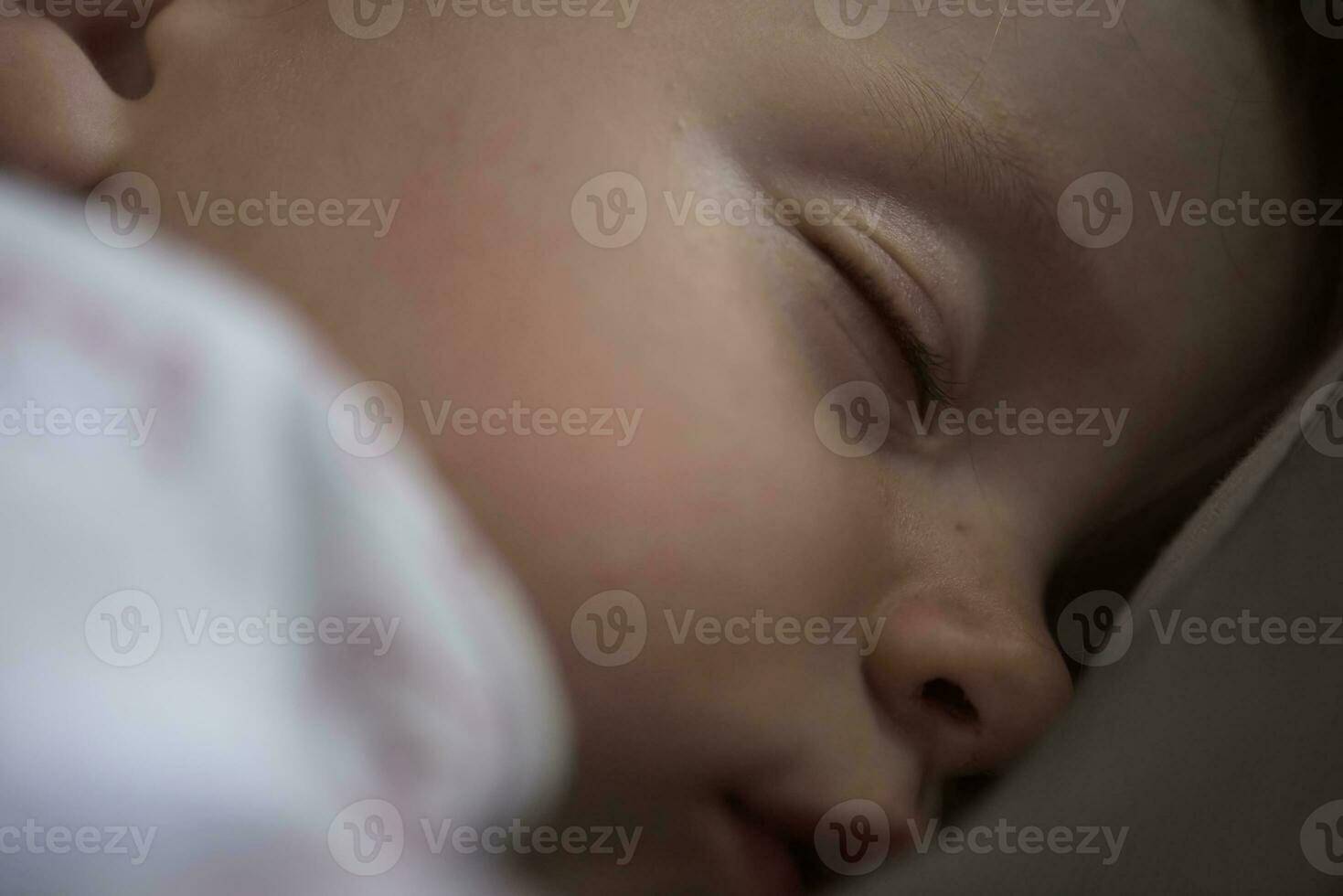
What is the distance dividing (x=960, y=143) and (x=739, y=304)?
16cm

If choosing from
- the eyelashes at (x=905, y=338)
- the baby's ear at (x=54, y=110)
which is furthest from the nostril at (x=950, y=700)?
the baby's ear at (x=54, y=110)

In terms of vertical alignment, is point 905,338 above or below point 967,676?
above

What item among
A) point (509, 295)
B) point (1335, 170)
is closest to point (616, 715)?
point (509, 295)

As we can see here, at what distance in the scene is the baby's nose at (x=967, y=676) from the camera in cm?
64

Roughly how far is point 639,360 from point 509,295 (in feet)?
0.26

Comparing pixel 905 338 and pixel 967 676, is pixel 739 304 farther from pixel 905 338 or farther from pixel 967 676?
pixel 967 676

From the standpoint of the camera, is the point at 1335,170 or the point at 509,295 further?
the point at 1335,170

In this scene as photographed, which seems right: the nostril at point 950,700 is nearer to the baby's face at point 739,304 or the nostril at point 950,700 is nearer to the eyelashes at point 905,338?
the baby's face at point 739,304

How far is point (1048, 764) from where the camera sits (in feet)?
2.27

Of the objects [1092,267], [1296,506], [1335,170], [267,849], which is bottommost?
[267,849]

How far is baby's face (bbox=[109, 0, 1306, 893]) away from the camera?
582mm

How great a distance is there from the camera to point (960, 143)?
625mm

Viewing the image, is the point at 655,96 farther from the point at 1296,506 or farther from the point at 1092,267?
the point at 1296,506

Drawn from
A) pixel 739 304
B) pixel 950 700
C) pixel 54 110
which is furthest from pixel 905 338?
pixel 54 110
